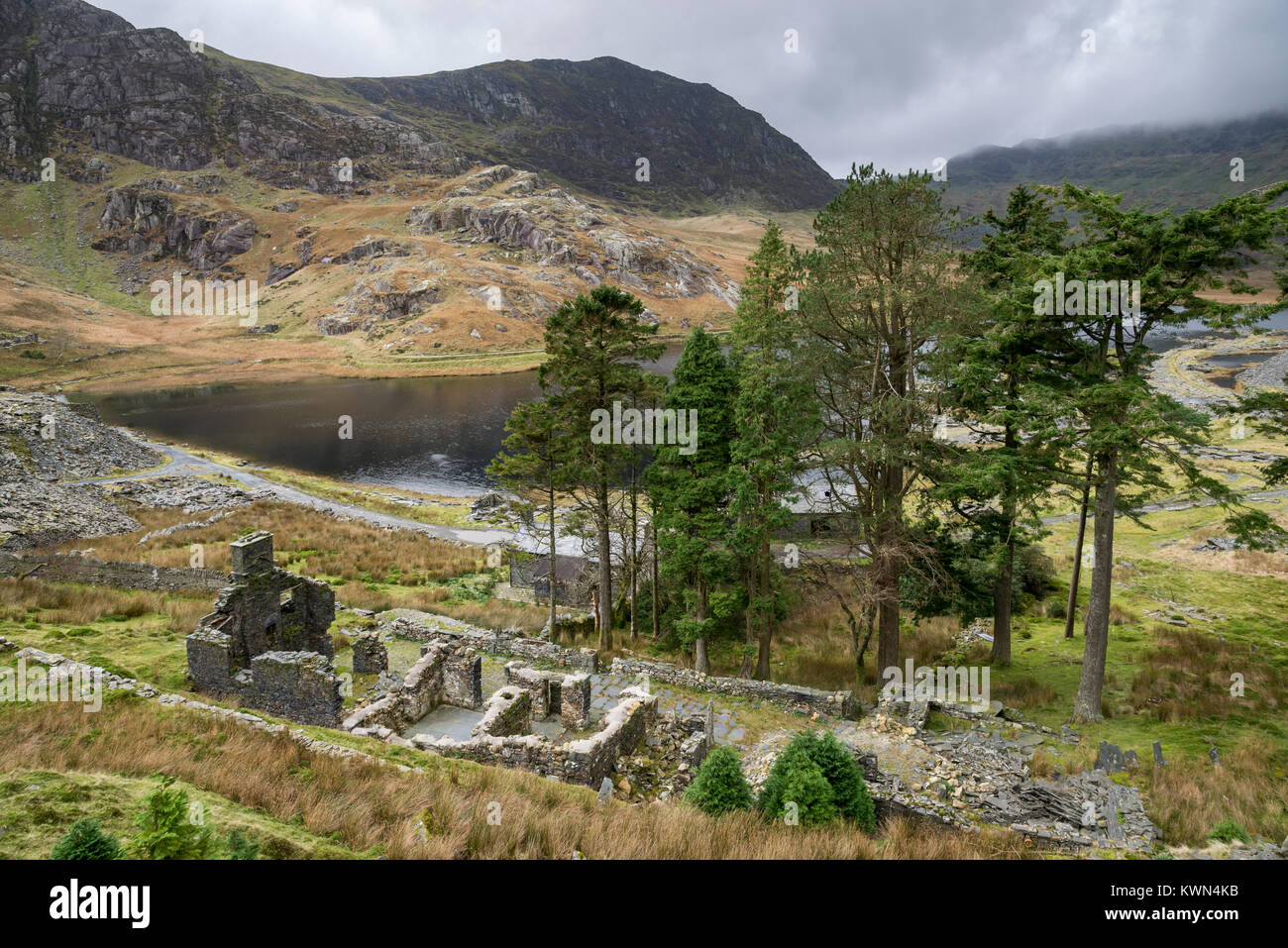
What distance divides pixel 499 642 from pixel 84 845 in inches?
640

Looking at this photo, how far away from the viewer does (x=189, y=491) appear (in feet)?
154

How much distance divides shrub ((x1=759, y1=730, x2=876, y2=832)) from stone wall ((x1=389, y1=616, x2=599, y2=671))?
979 centimetres

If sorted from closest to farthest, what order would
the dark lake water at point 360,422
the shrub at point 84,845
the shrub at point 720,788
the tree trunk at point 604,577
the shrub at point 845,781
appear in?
the shrub at point 84,845 < the shrub at point 720,788 < the shrub at point 845,781 < the tree trunk at point 604,577 < the dark lake water at point 360,422

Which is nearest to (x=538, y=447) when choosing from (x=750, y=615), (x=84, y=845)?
(x=750, y=615)

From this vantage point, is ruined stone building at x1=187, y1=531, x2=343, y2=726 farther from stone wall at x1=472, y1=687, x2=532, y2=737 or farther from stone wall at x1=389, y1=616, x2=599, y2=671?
stone wall at x1=472, y1=687, x2=532, y2=737

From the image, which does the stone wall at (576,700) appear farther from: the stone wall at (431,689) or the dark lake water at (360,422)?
the dark lake water at (360,422)

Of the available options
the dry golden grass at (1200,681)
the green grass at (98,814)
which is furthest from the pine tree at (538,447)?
the dry golden grass at (1200,681)

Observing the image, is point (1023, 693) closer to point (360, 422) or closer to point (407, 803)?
point (407, 803)

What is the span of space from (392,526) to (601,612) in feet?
86.7

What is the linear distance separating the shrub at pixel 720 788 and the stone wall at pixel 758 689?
6.79 m

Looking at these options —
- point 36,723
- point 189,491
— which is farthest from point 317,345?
point 36,723

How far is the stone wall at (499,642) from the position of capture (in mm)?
19766

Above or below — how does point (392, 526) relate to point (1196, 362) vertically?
below

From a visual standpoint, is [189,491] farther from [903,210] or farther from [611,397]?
[903,210]
